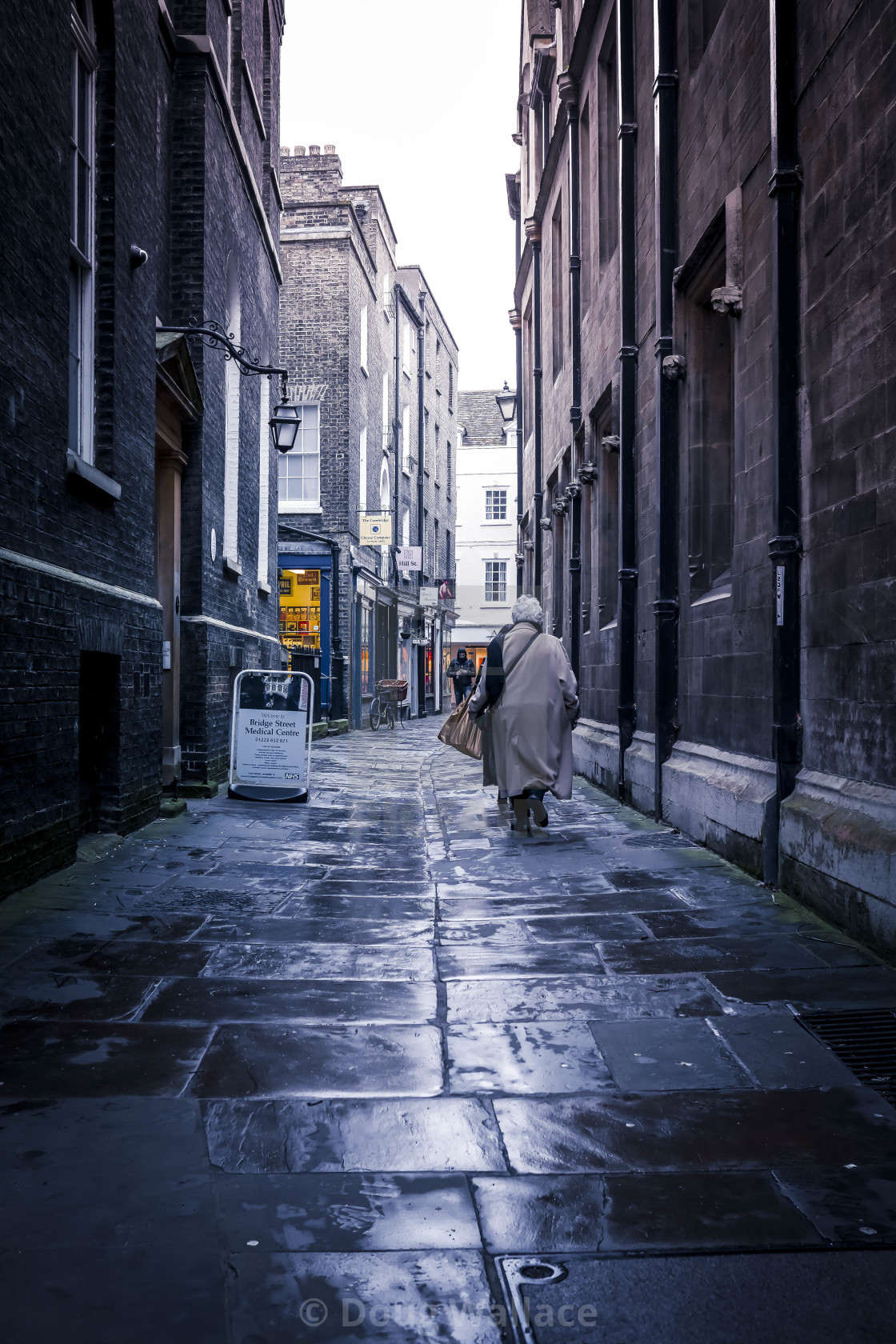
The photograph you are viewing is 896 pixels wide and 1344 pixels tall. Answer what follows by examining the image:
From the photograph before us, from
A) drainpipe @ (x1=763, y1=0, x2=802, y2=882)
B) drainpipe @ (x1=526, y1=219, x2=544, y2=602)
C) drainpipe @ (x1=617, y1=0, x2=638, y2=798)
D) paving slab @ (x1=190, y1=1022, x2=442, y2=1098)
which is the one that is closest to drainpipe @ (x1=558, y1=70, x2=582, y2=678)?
drainpipe @ (x1=617, y1=0, x2=638, y2=798)

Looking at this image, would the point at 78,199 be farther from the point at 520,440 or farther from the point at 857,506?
the point at 520,440

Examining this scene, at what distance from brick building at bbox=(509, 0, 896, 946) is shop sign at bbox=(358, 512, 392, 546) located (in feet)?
43.0

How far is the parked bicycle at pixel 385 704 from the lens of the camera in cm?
2586

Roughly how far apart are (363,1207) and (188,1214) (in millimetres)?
366

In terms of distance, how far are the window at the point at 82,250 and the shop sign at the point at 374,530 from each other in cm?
1811

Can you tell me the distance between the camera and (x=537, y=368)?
66.7 ft

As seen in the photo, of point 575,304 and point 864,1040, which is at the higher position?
point 575,304

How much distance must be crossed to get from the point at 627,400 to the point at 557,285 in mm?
8663

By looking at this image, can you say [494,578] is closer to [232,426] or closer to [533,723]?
[232,426]

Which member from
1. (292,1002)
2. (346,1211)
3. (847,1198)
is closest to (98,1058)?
(292,1002)

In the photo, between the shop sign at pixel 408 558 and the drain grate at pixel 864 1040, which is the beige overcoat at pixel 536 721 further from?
the shop sign at pixel 408 558

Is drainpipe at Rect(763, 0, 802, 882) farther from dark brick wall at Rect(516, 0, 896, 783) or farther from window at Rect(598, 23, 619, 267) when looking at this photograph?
window at Rect(598, 23, 619, 267)

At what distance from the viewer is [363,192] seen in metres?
28.3

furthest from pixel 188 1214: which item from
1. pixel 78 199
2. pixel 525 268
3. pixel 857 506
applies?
pixel 525 268
